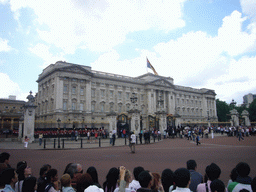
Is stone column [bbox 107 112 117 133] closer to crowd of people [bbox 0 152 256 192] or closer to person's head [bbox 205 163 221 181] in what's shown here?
crowd of people [bbox 0 152 256 192]

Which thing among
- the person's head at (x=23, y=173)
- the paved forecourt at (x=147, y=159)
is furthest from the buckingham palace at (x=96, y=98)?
the person's head at (x=23, y=173)

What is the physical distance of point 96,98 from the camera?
179 feet

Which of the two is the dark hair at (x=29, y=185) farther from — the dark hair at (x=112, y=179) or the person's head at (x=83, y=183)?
the dark hair at (x=112, y=179)

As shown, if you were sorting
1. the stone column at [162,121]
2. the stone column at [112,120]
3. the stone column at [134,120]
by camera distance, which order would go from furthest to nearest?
the stone column at [162,121]
the stone column at [112,120]
the stone column at [134,120]

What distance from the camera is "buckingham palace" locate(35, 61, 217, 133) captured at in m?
38.5

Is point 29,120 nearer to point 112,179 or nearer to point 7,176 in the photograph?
point 7,176

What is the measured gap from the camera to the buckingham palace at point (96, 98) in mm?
38469

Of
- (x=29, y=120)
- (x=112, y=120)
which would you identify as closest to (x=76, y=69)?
(x=112, y=120)

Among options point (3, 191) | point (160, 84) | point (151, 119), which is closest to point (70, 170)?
point (3, 191)

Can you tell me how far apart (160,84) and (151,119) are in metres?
35.3

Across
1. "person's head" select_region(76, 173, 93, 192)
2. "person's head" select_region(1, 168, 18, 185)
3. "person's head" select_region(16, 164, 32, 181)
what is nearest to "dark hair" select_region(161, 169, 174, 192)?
"person's head" select_region(76, 173, 93, 192)

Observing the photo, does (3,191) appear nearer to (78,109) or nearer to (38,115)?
(78,109)

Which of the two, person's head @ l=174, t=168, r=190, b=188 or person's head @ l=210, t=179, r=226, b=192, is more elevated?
person's head @ l=174, t=168, r=190, b=188

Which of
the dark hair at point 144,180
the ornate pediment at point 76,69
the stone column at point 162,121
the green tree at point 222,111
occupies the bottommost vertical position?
the dark hair at point 144,180
